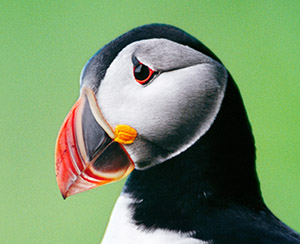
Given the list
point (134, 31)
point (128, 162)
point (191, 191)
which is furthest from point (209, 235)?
point (134, 31)

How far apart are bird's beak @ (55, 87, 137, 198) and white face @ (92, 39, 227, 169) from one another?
0.05ft

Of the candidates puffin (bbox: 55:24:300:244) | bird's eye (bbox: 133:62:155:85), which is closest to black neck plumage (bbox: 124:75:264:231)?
puffin (bbox: 55:24:300:244)

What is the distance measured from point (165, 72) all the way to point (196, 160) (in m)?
0.14

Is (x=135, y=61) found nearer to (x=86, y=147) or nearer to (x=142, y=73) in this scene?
(x=142, y=73)

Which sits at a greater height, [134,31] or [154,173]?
[134,31]

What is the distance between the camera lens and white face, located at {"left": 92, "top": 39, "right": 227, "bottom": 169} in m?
0.75

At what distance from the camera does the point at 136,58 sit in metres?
0.75

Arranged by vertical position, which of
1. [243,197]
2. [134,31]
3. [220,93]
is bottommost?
[243,197]

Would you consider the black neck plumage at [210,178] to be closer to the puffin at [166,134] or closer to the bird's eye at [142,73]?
the puffin at [166,134]

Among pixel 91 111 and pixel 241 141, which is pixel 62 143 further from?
pixel 241 141

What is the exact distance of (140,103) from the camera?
75cm

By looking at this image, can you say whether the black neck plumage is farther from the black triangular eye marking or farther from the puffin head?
the black triangular eye marking

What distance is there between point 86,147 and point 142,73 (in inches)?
5.4

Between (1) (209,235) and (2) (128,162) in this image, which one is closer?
(1) (209,235)
